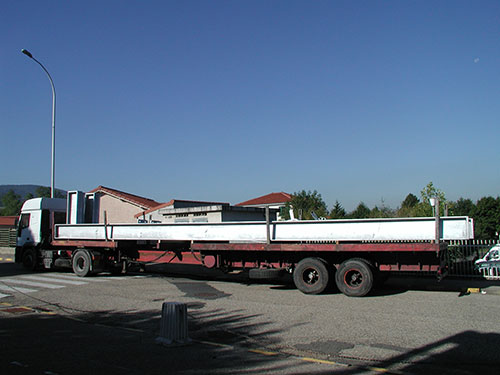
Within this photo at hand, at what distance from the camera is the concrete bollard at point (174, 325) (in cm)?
700

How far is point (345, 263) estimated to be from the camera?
11.8m

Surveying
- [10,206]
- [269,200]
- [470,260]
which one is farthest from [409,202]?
[10,206]

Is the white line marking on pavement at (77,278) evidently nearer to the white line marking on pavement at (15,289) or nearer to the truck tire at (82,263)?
the truck tire at (82,263)

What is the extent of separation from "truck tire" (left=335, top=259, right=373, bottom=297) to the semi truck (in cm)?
2

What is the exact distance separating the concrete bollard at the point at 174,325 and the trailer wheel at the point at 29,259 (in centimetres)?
1406

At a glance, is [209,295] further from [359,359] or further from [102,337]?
[359,359]

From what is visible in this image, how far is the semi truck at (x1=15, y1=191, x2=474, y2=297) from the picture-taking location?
11.3 meters

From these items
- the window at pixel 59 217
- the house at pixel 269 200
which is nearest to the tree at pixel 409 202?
the house at pixel 269 200

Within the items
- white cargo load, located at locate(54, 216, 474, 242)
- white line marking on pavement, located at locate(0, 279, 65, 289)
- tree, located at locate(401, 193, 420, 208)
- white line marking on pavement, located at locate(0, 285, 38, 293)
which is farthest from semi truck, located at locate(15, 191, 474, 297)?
tree, located at locate(401, 193, 420, 208)

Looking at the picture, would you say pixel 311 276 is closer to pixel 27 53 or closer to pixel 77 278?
pixel 77 278

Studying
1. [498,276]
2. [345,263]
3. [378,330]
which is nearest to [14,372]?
[378,330]

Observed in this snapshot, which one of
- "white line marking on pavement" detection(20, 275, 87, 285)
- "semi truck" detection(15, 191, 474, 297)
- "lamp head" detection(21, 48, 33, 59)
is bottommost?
"white line marking on pavement" detection(20, 275, 87, 285)

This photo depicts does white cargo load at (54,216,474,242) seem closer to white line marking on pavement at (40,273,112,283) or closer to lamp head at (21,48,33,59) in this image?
white line marking on pavement at (40,273,112,283)

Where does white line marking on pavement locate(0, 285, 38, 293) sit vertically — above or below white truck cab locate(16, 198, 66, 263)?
below
